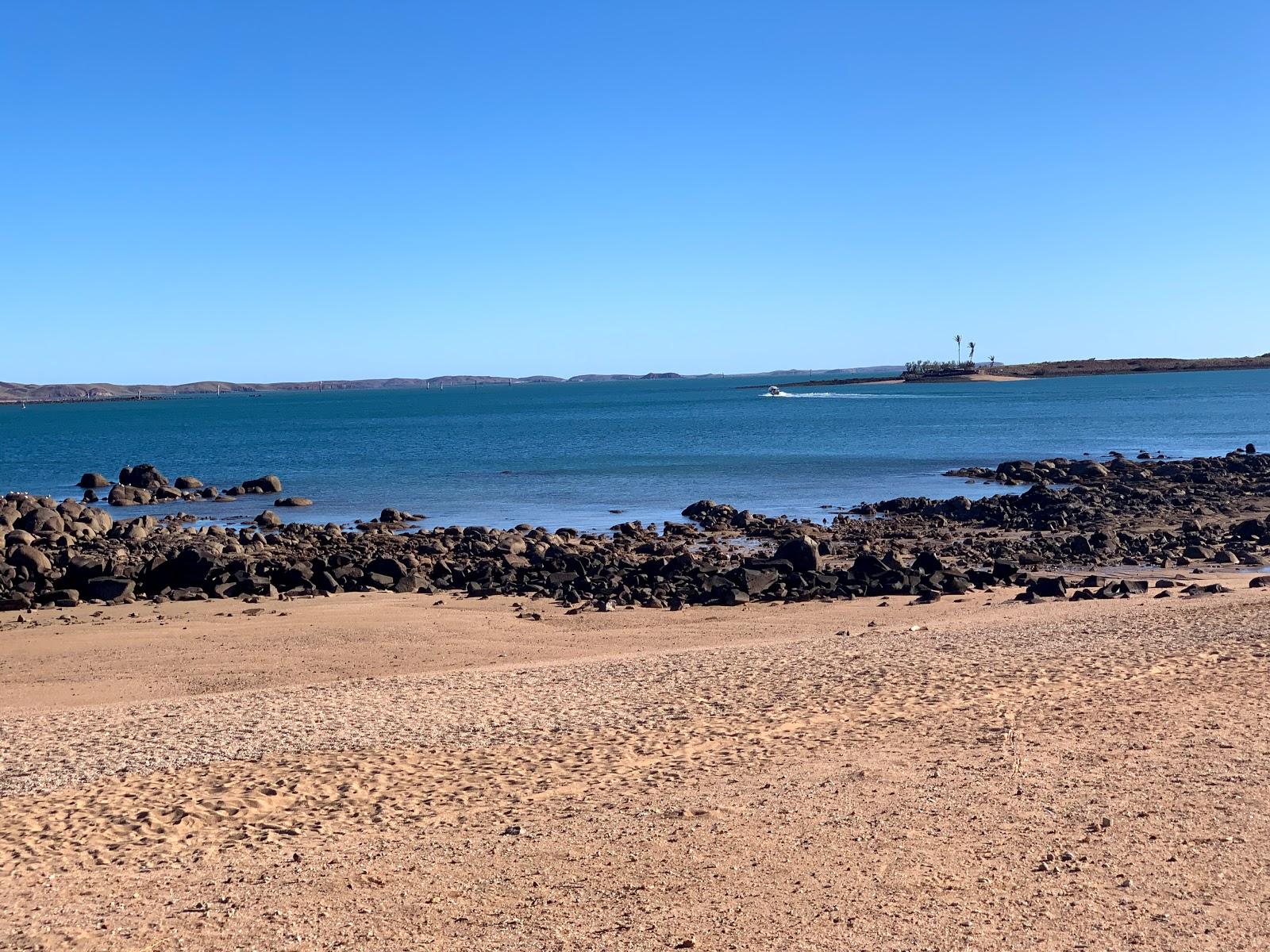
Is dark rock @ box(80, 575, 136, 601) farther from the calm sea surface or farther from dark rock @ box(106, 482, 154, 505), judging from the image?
dark rock @ box(106, 482, 154, 505)

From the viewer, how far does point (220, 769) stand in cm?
1134

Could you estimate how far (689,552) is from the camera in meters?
30.6

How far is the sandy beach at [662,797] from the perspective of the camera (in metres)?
7.69

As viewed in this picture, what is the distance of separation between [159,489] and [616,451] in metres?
31.1

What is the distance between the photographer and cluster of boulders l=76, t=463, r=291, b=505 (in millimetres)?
49969

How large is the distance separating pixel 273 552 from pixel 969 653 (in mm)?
21218

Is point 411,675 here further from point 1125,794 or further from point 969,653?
point 1125,794

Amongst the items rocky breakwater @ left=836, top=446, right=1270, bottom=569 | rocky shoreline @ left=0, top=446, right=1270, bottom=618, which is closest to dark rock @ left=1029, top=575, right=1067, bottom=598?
rocky shoreline @ left=0, top=446, right=1270, bottom=618

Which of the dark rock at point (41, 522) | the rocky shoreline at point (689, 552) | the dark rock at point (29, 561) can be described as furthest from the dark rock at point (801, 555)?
the dark rock at point (41, 522)

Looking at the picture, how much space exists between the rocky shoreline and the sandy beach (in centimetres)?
661

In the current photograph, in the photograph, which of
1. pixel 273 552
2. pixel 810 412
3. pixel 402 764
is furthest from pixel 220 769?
pixel 810 412

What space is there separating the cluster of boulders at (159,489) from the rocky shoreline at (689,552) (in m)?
5.67

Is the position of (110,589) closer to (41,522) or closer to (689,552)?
(41,522)

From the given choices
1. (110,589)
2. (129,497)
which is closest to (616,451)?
(129,497)
